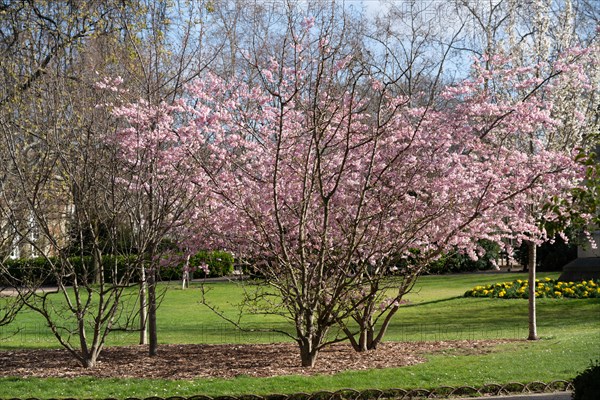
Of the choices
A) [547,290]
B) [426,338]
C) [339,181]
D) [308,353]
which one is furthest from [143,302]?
[547,290]

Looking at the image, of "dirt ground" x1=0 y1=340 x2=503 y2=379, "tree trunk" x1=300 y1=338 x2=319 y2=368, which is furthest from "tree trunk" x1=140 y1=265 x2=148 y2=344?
"tree trunk" x1=300 y1=338 x2=319 y2=368

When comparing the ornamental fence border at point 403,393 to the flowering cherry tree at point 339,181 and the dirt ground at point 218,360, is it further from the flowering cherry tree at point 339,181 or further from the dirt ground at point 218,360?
the flowering cherry tree at point 339,181

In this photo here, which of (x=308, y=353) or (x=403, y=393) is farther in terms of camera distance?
(x=308, y=353)

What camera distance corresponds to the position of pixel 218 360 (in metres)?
10.9

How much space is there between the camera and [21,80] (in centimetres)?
1320

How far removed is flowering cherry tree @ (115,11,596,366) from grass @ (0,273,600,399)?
139 centimetres

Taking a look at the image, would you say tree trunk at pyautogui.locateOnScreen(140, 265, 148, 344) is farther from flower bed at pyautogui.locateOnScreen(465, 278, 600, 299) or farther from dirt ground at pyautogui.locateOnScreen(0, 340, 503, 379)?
flower bed at pyautogui.locateOnScreen(465, 278, 600, 299)

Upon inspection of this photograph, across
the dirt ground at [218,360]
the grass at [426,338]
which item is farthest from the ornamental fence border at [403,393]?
the dirt ground at [218,360]

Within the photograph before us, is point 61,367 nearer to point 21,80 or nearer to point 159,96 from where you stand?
point 159,96

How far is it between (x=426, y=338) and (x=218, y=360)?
4.19 metres

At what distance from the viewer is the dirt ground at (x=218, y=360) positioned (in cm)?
968

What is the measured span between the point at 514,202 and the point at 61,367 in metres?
7.11

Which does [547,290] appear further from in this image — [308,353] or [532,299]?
[308,353]

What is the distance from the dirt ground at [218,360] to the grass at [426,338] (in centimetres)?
45
